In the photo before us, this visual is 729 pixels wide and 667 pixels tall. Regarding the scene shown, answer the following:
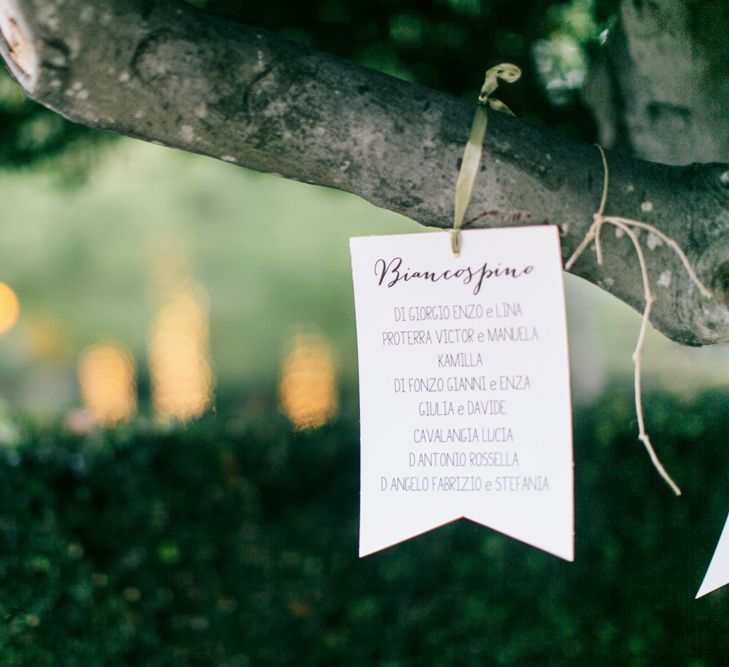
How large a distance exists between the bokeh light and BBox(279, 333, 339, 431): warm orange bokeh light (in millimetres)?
974

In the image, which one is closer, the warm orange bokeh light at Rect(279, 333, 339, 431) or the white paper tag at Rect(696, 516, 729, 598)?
the white paper tag at Rect(696, 516, 729, 598)

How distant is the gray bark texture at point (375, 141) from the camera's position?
1.15 meters

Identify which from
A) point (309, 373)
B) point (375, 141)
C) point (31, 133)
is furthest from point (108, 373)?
point (375, 141)

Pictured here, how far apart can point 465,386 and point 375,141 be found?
0.36m

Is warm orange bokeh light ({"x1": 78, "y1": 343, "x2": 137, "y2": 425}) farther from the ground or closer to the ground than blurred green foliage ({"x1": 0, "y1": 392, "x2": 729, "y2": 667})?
farther from the ground

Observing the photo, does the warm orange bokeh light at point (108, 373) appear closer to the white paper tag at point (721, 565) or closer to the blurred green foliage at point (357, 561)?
the blurred green foliage at point (357, 561)

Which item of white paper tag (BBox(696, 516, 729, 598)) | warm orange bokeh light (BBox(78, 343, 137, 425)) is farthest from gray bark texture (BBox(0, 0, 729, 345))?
warm orange bokeh light (BBox(78, 343, 137, 425))

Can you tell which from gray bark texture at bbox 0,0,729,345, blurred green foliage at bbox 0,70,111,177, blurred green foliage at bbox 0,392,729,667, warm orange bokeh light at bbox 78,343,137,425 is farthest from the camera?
warm orange bokeh light at bbox 78,343,137,425

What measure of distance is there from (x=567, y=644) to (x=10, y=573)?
6.34 ft

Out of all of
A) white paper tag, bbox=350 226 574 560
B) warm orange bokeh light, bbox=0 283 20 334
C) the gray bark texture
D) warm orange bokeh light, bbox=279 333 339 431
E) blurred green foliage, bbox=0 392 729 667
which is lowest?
blurred green foliage, bbox=0 392 729 667

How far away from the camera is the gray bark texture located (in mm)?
1146

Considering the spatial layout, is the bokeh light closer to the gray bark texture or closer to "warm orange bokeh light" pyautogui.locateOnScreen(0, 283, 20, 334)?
"warm orange bokeh light" pyautogui.locateOnScreen(0, 283, 20, 334)

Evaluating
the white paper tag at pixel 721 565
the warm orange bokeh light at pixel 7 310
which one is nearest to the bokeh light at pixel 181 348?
the warm orange bokeh light at pixel 7 310

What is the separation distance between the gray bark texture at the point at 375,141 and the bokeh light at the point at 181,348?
332 inches
